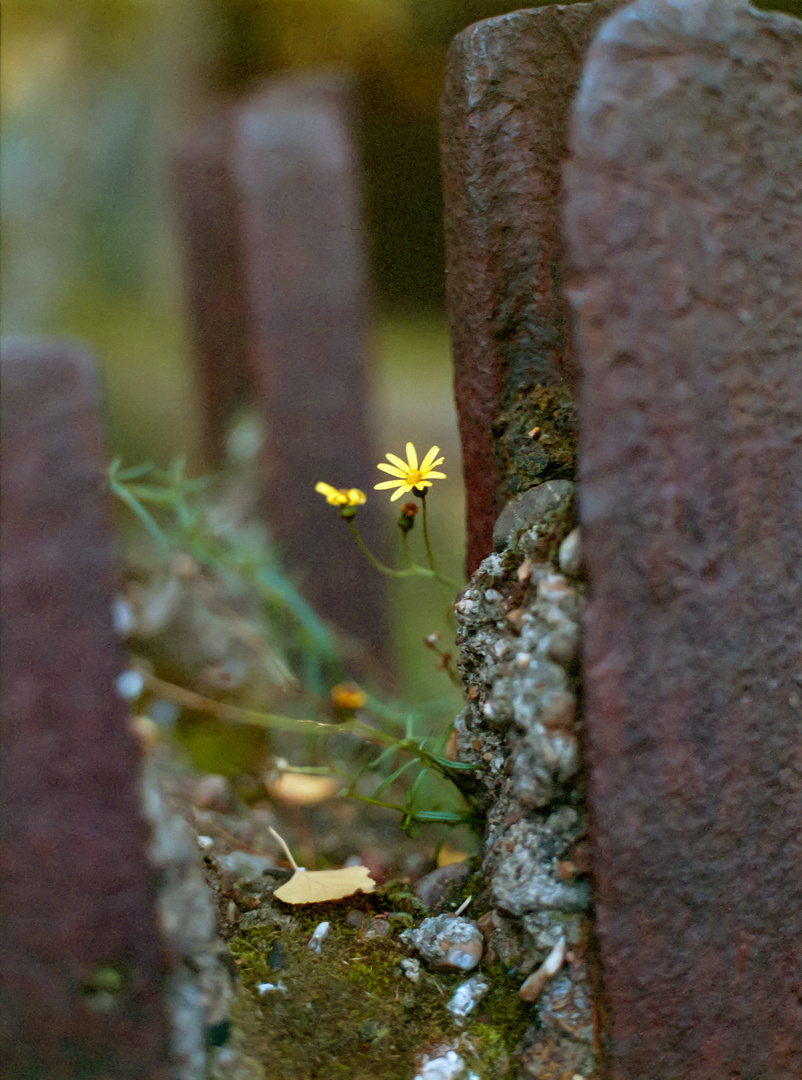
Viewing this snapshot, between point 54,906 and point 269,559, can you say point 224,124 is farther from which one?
point 54,906

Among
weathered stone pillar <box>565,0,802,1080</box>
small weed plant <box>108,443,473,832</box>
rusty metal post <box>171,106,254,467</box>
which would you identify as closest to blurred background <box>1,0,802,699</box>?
rusty metal post <box>171,106,254,467</box>

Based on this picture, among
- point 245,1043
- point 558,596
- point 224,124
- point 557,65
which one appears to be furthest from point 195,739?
point 224,124

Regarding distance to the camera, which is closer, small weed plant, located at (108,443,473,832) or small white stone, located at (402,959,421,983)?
small white stone, located at (402,959,421,983)

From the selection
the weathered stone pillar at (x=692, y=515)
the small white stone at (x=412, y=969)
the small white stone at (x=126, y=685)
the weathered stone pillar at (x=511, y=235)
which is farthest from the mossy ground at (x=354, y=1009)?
the weathered stone pillar at (x=511, y=235)

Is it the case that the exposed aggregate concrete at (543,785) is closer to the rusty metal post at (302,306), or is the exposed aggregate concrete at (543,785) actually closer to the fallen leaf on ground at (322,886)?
the fallen leaf on ground at (322,886)

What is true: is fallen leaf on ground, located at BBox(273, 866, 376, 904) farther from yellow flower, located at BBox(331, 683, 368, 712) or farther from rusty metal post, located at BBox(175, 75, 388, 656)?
rusty metal post, located at BBox(175, 75, 388, 656)
